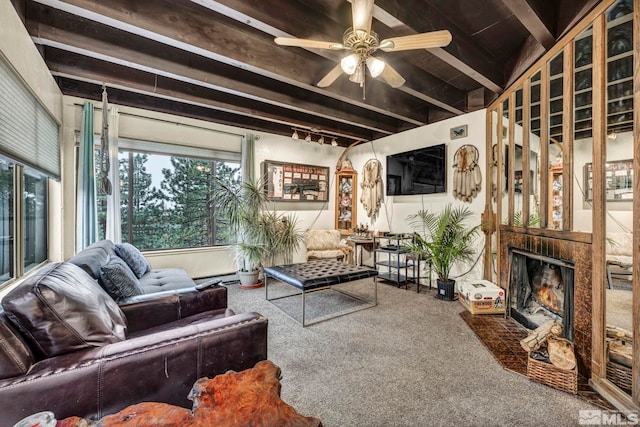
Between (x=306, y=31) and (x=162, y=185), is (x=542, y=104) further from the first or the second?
(x=162, y=185)

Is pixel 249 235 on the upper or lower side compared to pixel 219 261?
upper

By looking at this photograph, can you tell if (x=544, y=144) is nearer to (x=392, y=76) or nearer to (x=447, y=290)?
(x=392, y=76)

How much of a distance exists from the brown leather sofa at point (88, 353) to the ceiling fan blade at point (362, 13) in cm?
196

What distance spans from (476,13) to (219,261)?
4.63 metres

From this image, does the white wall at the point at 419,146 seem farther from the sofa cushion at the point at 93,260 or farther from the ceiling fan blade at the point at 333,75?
the sofa cushion at the point at 93,260

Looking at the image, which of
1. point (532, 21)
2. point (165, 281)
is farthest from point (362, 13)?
point (165, 281)

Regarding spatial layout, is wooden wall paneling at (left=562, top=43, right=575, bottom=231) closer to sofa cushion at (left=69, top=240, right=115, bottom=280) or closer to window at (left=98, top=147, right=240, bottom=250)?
sofa cushion at (left=69, top=240, right=115, bottom=280)

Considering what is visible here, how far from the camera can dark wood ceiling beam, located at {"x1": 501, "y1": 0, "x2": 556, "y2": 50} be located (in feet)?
6.39

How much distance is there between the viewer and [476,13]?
7.82 feet

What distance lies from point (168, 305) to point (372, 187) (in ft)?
13.8

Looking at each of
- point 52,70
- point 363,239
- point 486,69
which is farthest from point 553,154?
point 52,70

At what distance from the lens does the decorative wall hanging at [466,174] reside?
3793 mm

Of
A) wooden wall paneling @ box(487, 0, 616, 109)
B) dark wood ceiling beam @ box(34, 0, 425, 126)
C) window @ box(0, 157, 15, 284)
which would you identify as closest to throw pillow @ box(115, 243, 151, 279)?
window @ box(0, 157, 15, 284)

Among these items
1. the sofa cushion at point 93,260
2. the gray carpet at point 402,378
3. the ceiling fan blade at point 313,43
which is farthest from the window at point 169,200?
the ceiling fan blade at point 313,43
